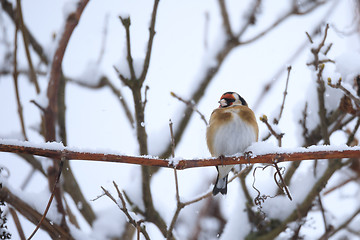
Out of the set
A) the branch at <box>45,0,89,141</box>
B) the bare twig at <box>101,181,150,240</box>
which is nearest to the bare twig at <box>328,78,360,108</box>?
the bare twig at <box>101,181,150,240</box>

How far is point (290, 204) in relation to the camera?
10.6ft

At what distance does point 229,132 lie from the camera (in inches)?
123

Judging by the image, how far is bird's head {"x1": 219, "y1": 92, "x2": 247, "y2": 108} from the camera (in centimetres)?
361

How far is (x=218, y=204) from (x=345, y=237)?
1115 mm

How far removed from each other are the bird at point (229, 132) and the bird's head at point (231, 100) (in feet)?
0.61

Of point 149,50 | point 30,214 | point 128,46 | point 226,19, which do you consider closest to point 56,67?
point 128,46

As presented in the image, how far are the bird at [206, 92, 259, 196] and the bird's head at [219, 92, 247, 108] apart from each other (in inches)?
7.3

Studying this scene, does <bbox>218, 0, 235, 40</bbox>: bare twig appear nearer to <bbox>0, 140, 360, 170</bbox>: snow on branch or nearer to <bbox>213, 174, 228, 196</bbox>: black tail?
<bbox>213, 174, 228, 196</bbox>: black tail

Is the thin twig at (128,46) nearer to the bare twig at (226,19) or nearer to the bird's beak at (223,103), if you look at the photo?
the bird's beak at (223,103)

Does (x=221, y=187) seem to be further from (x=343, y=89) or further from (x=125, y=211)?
(x=125, y=211)

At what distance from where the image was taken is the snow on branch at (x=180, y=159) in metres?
1.73

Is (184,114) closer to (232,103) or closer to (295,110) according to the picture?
(232,103)

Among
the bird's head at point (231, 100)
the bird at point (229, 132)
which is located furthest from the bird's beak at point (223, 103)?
the bird at point (229, 132)

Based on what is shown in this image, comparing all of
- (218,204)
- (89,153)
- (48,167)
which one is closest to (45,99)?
(48,167)
